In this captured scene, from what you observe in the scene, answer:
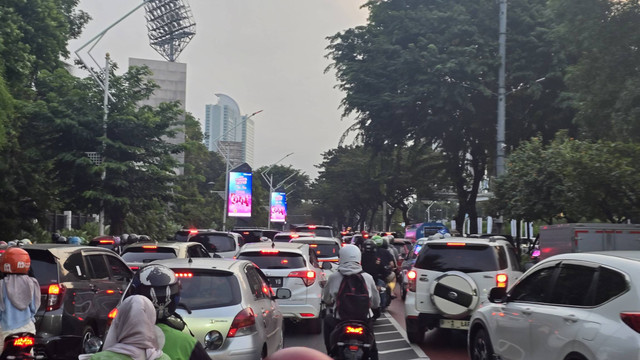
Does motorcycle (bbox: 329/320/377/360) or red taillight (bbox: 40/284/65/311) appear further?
red taillight (bbox: 40/284/65/311)

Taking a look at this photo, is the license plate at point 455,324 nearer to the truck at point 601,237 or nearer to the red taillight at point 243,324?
the red taillight at point 243,324

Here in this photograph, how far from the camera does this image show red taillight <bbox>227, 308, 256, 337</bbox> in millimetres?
7535

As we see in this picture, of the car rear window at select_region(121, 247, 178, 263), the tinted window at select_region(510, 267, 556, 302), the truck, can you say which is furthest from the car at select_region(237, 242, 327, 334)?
the truck

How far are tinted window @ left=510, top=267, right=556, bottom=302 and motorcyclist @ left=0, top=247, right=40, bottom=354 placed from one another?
5.19m

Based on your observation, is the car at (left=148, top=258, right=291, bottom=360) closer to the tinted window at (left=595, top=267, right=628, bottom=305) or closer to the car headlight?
the car headlight

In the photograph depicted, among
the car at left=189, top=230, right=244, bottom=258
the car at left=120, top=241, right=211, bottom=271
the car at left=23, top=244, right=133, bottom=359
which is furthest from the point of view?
the car at left=189, top=230, right=244, bottom=258

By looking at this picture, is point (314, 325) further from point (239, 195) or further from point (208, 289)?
point (239, 195)

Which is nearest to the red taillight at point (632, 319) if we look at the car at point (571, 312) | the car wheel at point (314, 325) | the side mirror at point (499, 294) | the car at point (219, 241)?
the car at point (571, 312)

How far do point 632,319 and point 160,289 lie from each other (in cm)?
363

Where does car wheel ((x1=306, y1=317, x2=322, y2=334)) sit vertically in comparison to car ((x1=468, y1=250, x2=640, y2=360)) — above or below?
below

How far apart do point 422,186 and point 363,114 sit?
12.0m

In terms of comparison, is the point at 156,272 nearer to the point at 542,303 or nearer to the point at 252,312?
the point at 252,312

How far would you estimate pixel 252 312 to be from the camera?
25.7 feet

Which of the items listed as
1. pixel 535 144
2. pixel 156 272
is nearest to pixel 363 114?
pixel 535 144
